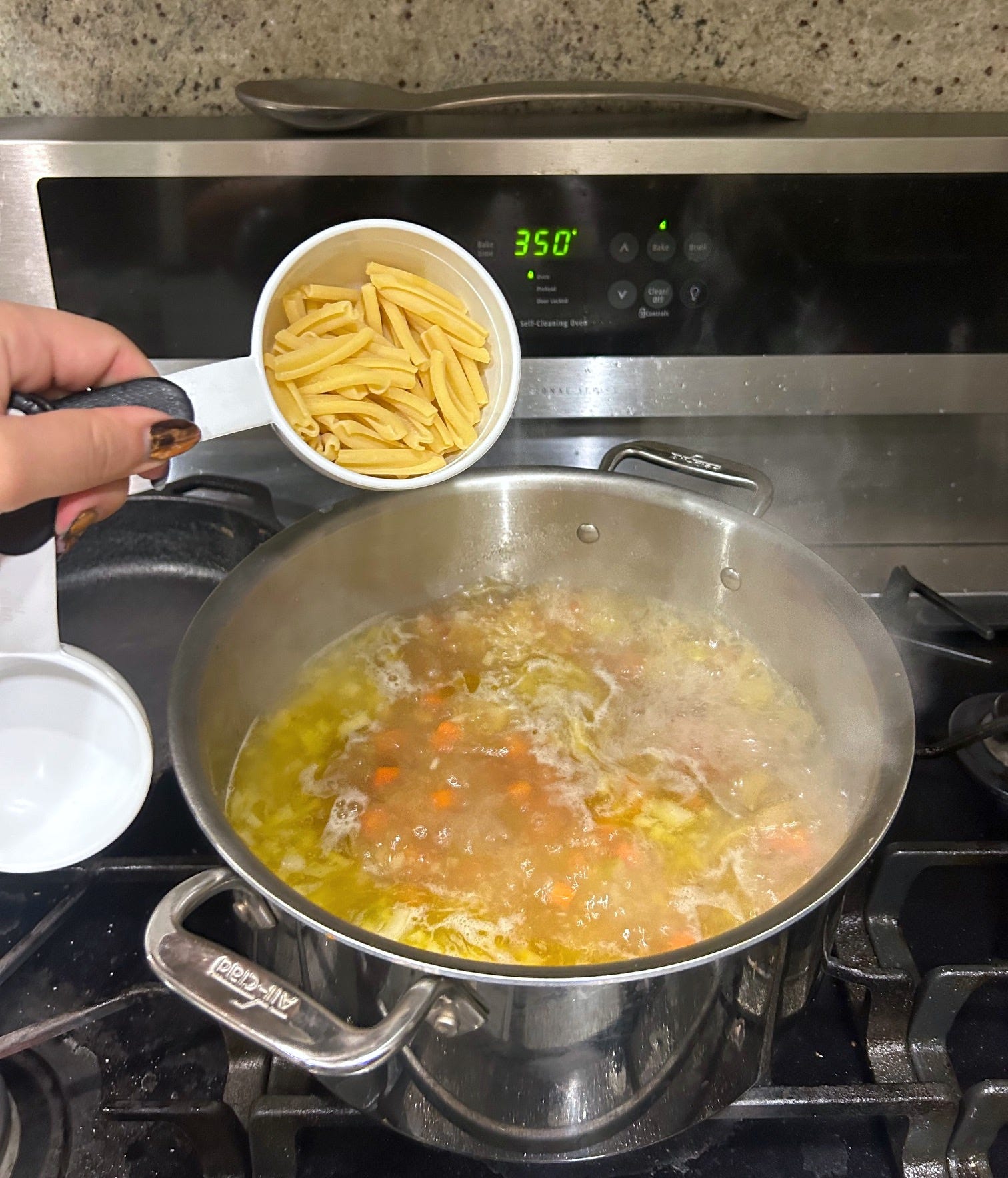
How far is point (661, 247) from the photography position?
1113mm

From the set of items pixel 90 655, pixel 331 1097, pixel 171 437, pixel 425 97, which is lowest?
pixel 331 1097

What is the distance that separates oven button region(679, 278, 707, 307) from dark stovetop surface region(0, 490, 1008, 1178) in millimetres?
661

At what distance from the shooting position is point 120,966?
936mm

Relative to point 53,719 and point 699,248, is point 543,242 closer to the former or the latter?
point 699,248

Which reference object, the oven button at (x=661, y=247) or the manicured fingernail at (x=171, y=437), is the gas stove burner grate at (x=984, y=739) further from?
the manicured fingernail at (x=171, y=437)

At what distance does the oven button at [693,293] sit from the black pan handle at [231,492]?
1.97 feet

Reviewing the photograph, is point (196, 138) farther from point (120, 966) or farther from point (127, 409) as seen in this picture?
point (120, 966)

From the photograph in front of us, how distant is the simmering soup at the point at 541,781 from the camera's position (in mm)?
920

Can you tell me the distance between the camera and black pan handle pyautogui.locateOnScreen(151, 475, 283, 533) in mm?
1265

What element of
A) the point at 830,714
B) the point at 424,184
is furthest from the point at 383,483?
the point at 830,714

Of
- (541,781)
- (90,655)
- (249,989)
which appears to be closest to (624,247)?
(541,781)

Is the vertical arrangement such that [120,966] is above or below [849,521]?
below

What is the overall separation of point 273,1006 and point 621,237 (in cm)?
89

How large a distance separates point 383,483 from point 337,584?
0.25m
